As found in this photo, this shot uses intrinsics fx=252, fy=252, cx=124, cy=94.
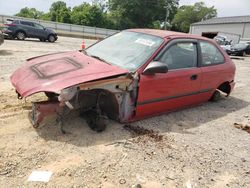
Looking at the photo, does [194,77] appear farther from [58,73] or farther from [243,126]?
[58,73]

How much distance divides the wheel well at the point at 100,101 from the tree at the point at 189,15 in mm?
64501

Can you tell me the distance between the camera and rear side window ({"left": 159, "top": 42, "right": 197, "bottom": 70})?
14.2ft

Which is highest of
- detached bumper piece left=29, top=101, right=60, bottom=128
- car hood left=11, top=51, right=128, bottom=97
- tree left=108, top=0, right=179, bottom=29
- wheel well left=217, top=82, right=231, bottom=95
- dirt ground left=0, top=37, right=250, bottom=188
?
tree left=108, top=0, right=179, bottom=29

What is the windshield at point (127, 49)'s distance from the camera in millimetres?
4027

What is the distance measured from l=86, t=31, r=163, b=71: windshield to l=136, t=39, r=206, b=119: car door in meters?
0.22

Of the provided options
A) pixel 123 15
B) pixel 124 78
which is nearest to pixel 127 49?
pixel 124 78

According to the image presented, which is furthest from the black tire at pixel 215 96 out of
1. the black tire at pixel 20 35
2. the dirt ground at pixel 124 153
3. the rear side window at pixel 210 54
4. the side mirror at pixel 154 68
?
the black tire at pixel 20 35

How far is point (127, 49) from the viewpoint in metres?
4.35

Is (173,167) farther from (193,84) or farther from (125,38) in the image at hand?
(125,38)

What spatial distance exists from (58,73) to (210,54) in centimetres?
325

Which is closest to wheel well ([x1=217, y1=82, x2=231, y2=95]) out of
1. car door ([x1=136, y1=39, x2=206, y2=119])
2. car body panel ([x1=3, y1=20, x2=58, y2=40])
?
car door ([x1=136, y1=39, x2=206, y2=119])

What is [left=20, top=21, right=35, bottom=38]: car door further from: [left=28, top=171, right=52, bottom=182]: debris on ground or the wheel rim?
[left=28, top=171, right=52, bottom=182]: debris on ground

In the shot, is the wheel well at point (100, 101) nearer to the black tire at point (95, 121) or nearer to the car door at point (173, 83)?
the black tire at point (95, 121)

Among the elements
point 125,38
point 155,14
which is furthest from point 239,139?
point 155,14
